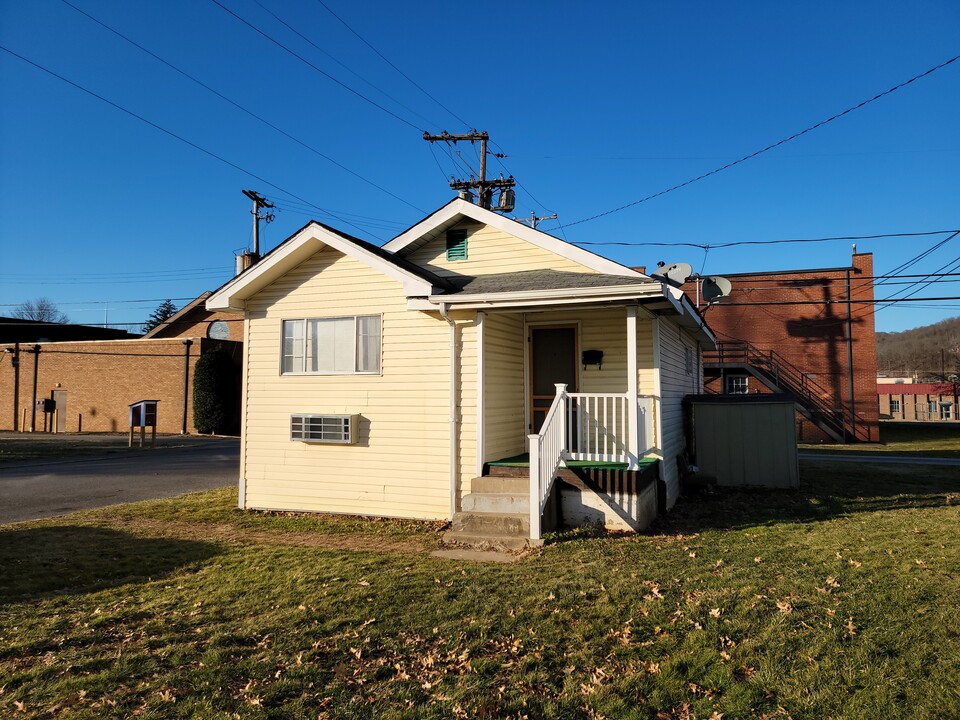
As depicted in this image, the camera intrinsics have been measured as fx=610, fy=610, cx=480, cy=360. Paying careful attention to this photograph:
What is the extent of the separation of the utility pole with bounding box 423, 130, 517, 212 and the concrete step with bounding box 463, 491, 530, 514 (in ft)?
51.3

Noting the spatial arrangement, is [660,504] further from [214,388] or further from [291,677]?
[214,388]

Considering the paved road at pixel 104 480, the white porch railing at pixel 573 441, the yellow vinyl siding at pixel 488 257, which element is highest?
the yellow vinyl siding at pixel 488 257

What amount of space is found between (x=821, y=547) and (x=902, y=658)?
3.25 meters

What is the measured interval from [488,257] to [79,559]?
23.6 ft

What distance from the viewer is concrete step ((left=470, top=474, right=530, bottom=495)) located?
8.41 meters

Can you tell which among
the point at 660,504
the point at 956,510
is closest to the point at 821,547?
the point at 660,504

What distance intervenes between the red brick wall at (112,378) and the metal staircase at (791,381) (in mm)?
24731

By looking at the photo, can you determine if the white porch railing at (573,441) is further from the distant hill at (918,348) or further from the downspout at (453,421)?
the distant hill at (918,348)

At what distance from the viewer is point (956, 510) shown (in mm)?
9258

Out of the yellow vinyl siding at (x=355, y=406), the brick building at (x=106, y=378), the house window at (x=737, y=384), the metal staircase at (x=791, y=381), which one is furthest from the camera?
the brick building at (x=106, y=378)

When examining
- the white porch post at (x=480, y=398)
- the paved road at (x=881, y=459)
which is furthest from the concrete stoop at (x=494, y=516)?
the paved road at (x=881, y=459)

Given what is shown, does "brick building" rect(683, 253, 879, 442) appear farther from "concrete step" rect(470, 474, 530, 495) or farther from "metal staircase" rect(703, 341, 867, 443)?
"concrete step" rect(470, 474, 530, 495)

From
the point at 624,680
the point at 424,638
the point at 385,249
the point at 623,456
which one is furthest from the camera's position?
the point at 385,249

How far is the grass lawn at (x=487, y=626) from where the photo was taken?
12.2 feet
